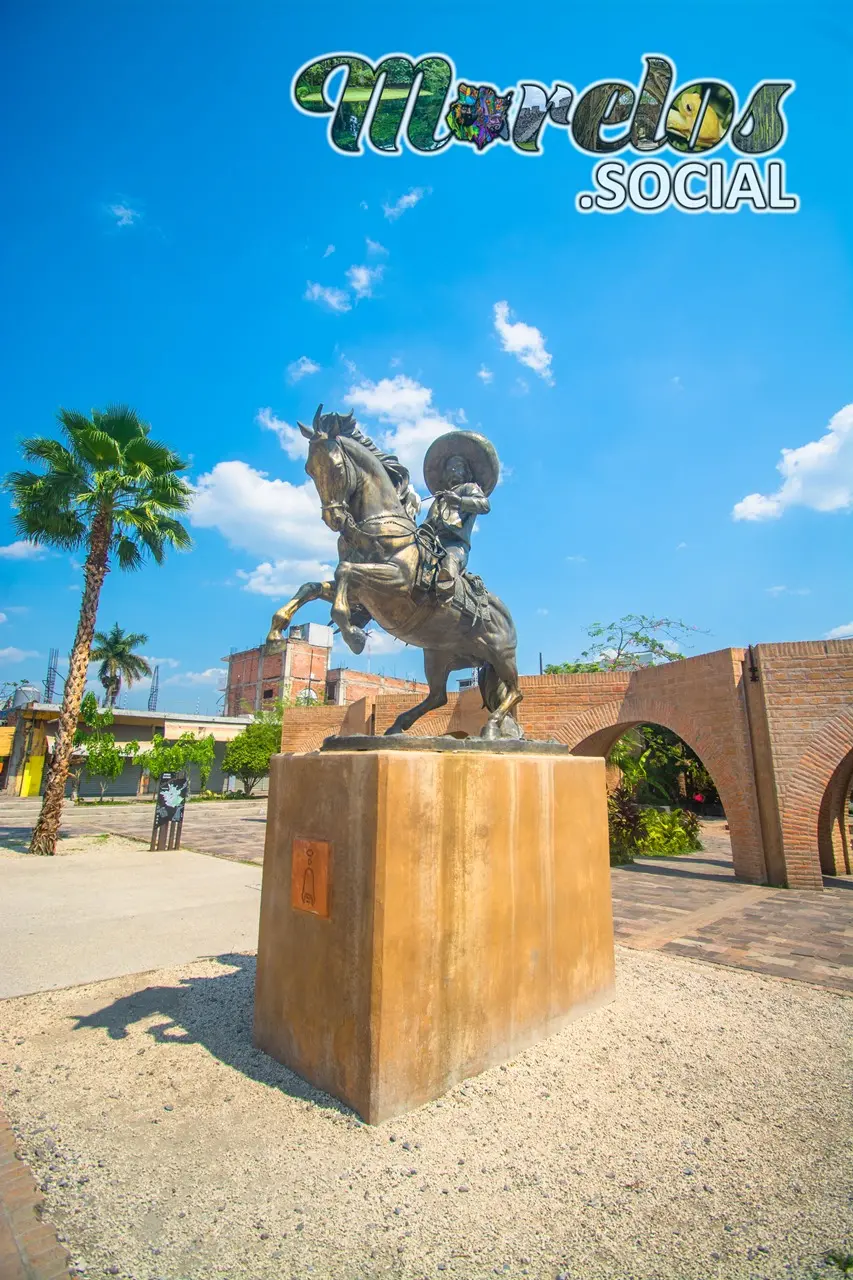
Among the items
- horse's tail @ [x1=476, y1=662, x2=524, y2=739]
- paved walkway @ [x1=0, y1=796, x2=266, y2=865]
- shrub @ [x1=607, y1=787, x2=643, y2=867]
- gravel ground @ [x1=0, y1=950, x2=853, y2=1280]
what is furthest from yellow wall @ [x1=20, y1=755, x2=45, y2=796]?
horse's tail @ [x1=476, y1=662, x2=524, y2=739]

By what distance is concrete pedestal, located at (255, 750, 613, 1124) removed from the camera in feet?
9.66

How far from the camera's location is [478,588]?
15.7ft

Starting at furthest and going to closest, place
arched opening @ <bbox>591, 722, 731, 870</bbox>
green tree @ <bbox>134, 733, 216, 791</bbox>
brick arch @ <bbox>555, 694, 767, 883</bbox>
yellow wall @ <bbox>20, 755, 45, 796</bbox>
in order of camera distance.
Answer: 1. yellow wall @ <bbox>20, 755, 45, 796</bbox>
2. green tree @ <bbox>134, 733, 216, 791</bbox>
3. arched opening @ <bbox>591, 722, 731, 870</bbox>
4. brick arch @ <bbox>555, 694, 767, 883</bbox>

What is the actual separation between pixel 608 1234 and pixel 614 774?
15316 millimetres

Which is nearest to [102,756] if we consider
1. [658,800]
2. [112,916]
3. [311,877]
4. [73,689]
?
[73,689]

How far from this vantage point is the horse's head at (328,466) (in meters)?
3.98

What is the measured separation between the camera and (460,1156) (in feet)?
8.59

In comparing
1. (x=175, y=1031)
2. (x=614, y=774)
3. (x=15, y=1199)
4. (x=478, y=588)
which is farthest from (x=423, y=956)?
(x=614, y=774)

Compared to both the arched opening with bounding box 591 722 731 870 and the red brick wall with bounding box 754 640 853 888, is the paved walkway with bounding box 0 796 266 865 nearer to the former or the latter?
the arched opening with bounding box 591 722 731 870

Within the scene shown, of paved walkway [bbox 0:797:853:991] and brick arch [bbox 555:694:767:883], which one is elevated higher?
brick arch [bbox 555:694:767:883]

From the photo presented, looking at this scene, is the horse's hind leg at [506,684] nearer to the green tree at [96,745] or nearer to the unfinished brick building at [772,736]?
the unfinished brick building at [772,736]

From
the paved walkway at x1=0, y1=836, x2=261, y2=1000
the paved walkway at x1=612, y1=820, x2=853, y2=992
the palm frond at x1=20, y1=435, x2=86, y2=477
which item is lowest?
the paved walkway at x1=0, y1=836, x2=261, y2=1000

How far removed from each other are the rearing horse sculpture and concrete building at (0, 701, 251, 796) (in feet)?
92.7

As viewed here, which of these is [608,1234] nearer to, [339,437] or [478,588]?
[478,588]
